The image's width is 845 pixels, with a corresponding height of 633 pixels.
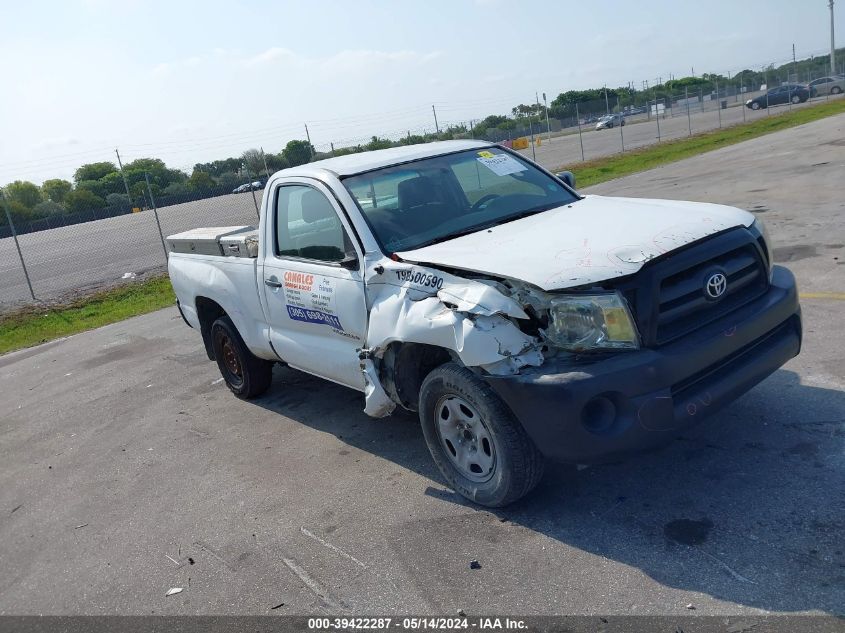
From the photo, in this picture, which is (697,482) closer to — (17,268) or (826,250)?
(826,250)

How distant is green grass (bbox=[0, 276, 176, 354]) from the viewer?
12.8m

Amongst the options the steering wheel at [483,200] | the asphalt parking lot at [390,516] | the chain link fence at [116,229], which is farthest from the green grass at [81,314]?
the steering wheel at [483,200]

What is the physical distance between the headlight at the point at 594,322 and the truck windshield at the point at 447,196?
4.28 feet

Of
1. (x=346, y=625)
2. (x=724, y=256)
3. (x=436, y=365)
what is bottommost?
(x=346, y=625)

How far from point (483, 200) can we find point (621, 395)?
2123 mm

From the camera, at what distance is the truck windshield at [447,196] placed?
4906mm

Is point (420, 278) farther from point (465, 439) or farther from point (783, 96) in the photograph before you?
point (783, 96)

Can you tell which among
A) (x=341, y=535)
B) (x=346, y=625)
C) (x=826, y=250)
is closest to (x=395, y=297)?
(x=341, y=535)

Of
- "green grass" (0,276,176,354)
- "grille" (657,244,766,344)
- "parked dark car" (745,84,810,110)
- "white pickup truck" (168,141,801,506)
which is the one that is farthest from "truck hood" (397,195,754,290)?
"parked dark car" (745,84,810,110)

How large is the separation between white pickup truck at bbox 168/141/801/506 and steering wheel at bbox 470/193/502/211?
0.6 inches

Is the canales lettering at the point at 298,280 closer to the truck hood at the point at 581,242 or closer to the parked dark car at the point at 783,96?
the truck hood at the point at 581,242

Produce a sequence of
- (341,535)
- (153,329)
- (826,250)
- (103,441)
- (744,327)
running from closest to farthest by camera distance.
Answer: (744,327)
(341,535)
(103,441)
(826,250)
(153,329)

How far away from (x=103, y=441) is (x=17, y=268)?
58.1 feet

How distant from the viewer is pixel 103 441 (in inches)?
260
